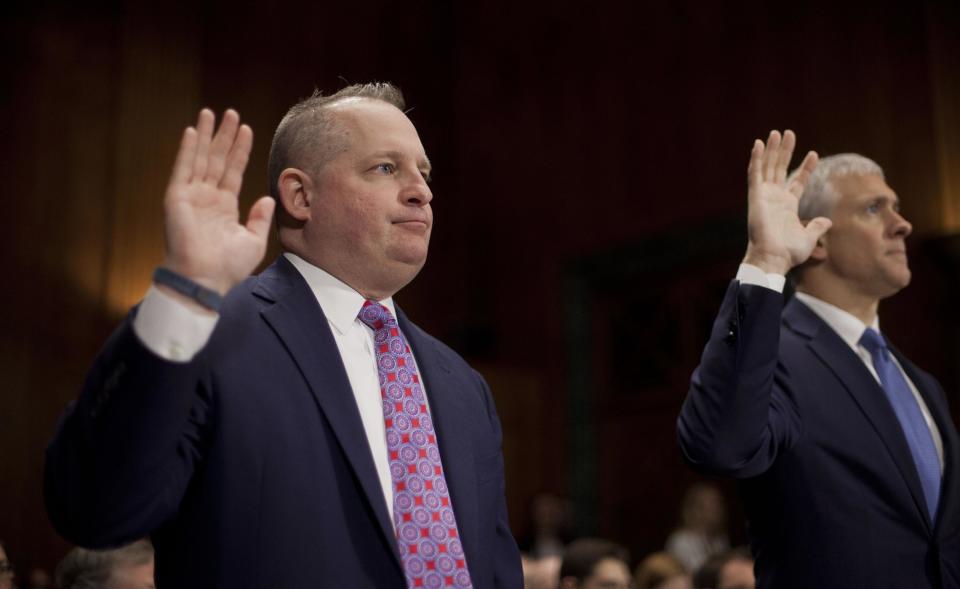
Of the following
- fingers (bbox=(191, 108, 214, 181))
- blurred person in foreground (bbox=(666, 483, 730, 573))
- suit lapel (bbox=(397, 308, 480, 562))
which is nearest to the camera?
fingers (bbox=(191, 108, 214, 181))

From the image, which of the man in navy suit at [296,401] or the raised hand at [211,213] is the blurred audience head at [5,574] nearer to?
the man in navy suit at [296,401]

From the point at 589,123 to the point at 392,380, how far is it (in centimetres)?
670

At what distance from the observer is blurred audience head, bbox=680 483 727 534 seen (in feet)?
21.9

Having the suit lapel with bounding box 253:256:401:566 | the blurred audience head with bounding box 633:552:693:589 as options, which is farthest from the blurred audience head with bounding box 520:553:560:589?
the suit lapel with bounding box 253:256:401:566

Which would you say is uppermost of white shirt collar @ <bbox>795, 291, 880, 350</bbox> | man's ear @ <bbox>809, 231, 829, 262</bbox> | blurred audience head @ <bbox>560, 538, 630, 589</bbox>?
man's ear @ <bbox>809, 231, 829, 262</bbox>

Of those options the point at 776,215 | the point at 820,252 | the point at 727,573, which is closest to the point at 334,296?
the point at 776,215

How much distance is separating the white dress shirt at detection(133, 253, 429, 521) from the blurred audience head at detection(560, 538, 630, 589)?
2.12m

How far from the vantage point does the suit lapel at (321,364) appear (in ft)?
5.84

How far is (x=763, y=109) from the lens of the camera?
7.44m

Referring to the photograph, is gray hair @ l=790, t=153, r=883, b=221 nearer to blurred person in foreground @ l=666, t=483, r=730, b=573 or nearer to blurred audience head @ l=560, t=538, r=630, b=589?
blurred audience head @ l=560, t=538, r=630, b=589

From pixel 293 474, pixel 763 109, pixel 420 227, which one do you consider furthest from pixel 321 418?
pixel 763 109

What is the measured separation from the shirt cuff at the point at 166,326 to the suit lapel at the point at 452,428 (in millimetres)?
526

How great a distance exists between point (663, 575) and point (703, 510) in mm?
2345

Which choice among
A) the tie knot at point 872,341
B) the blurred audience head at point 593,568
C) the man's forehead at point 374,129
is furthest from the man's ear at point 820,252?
the blurred audience head at point 593,568
